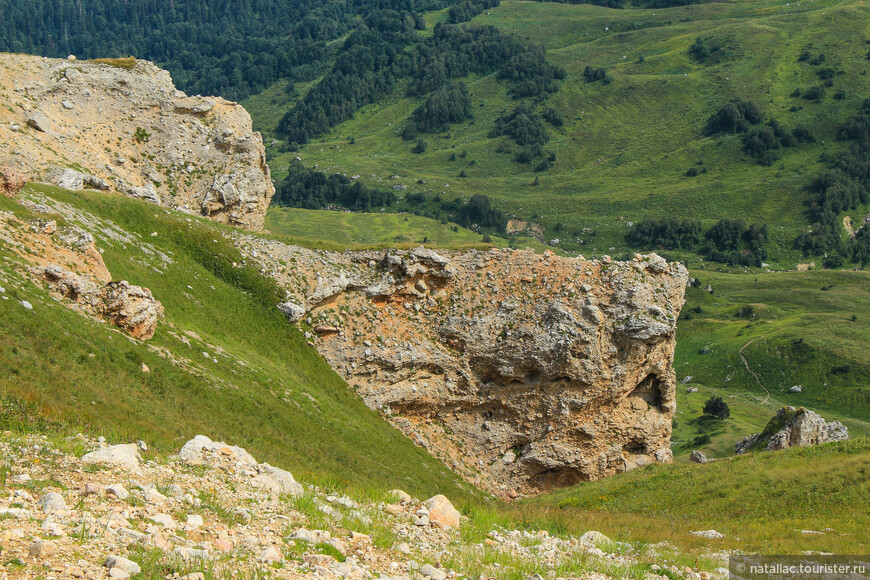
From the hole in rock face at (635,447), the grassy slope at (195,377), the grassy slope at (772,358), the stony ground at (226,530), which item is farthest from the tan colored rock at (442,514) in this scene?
the grassy slope at (772,358)

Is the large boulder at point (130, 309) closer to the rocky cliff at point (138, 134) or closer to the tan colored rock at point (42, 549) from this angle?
the rocky cliff at point (138, 134)

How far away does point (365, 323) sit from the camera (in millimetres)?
56906

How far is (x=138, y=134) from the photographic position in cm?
6944

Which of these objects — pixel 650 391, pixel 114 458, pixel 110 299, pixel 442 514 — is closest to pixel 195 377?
pixel 110 299

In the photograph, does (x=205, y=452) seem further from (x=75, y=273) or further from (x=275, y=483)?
(x=75, y=273)

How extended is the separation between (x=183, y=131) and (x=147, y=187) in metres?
8.57

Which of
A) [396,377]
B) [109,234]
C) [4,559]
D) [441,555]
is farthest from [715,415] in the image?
[4,559]

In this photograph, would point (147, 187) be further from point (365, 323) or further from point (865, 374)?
point (865, 374)

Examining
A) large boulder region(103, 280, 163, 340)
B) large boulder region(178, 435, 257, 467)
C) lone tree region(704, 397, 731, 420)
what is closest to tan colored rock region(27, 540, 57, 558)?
large boulder region(178, 435, 257, 467)

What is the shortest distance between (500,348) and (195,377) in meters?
25.2

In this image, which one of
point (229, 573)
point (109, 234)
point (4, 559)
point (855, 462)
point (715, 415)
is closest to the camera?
point (4, 559)

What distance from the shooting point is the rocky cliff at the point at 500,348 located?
182 ft

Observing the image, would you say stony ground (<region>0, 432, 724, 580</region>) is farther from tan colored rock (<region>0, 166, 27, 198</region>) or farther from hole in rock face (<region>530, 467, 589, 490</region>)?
hole in rock face (<region>530, 467, 589, 490</region>)

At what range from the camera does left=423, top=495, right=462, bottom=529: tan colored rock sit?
63.6ft
